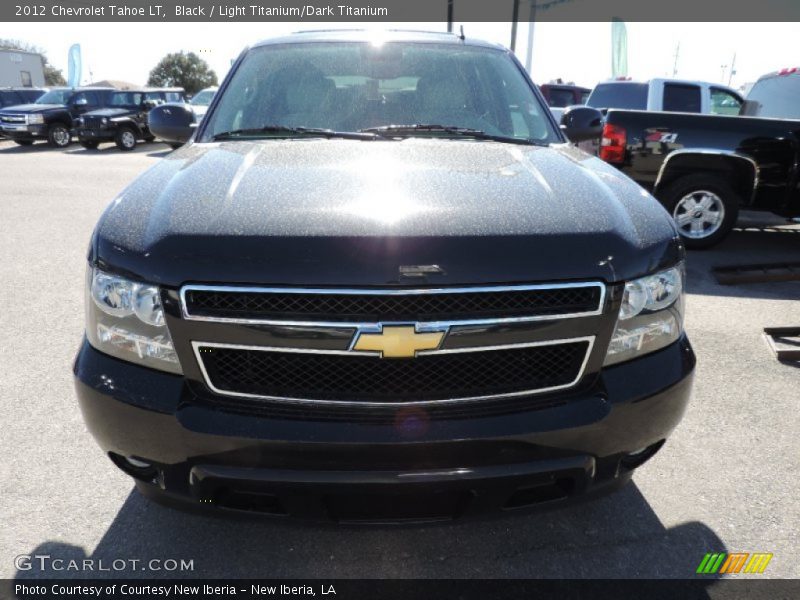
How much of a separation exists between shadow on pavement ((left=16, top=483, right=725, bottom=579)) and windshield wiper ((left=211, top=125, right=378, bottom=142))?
1.65 meters

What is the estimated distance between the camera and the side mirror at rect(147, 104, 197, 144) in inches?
142

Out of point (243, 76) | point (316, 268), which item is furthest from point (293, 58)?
point (316, 268)

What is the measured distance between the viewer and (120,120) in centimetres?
1794

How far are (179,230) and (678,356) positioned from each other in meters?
1.64

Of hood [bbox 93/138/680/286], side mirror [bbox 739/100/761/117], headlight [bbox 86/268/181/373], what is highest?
side mirror [bbox 739/100/761/117]

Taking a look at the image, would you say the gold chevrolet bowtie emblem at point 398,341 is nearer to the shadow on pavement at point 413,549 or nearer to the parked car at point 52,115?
the shadow on pavement at point 413,549

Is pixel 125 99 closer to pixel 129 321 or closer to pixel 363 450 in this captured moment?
pixel 129 321

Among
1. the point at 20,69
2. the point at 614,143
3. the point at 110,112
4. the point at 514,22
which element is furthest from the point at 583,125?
the point at 20,69

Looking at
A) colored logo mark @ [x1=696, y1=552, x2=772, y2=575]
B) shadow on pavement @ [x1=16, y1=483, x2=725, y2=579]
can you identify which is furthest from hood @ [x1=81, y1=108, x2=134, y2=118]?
colored logo mark @ [x1=696, y1=552, x2=772, y2=575]

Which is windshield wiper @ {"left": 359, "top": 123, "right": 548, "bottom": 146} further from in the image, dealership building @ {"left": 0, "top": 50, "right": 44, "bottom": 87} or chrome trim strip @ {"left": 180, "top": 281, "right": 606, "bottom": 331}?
dealership building @ {"left": 0, "top": 50, "right": 44, "bottom": 87}

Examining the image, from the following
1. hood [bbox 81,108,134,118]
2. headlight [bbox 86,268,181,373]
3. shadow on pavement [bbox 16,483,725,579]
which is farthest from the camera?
hood [bbox 81,108,134,118]

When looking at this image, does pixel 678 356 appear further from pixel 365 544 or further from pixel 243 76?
pixel 243 76

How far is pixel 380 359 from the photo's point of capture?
1775mm

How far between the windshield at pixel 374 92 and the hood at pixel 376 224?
668 mm
